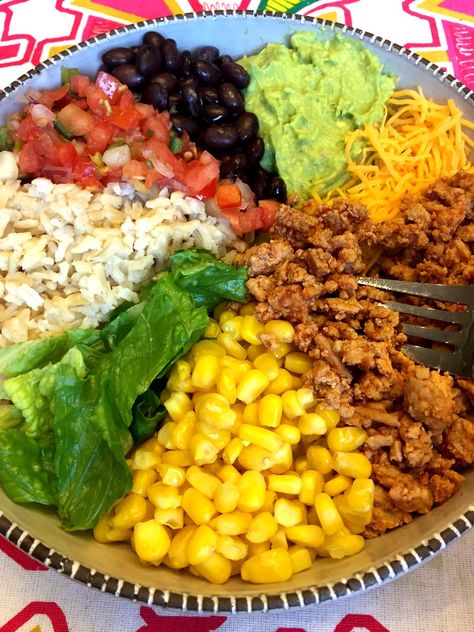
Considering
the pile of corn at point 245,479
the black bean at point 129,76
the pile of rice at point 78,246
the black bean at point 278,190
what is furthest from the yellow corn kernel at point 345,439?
the black bean at point 129,76

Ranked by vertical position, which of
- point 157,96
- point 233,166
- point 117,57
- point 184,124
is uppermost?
point 117,57

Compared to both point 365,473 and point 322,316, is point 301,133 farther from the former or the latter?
point 365,473

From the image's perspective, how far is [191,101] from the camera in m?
3.05

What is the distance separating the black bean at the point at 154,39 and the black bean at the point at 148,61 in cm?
6

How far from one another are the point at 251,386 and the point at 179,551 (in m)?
0.65

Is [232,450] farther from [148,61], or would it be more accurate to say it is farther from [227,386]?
[148,61]

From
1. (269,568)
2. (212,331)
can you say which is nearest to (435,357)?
(212,331)

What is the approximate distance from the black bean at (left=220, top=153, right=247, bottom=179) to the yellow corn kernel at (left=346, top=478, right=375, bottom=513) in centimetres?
163

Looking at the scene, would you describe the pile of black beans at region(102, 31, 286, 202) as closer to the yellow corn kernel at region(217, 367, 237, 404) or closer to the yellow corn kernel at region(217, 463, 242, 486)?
the yellow corn kernel at region(217, 367, 237, 404)

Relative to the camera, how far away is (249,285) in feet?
8.39

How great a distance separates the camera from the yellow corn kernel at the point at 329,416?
2236mm

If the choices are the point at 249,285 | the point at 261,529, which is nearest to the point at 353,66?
the point at 249,285

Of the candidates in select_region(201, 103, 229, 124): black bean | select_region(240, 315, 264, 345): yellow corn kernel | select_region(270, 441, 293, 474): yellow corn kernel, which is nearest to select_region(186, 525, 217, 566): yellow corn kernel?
select_region(270, 441, 293, 474): yellow corn kernel

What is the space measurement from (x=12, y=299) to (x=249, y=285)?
3.29ft
